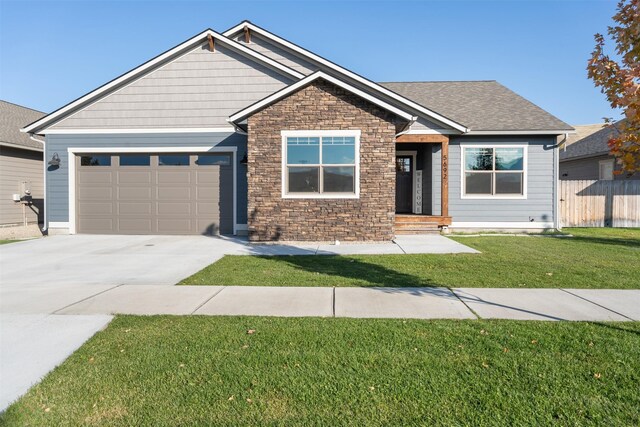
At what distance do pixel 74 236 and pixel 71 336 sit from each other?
34.4ft

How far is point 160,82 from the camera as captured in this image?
13180 mm

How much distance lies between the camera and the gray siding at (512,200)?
521 inches

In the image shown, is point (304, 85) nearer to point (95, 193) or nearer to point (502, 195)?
point (502, 195)

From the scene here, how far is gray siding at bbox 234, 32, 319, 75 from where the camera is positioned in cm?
1402

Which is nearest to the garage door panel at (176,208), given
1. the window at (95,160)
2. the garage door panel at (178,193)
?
the garage door panel at (178,193)

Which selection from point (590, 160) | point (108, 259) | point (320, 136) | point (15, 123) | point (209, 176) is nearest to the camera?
point (108, 259)

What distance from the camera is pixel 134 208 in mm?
13180

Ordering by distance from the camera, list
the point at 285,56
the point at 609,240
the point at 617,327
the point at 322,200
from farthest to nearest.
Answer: the point at 285,56, the point at 609,240, the point at 322,200, the point at 617,327

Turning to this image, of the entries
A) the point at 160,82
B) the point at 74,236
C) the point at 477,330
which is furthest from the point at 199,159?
the point at 477,330

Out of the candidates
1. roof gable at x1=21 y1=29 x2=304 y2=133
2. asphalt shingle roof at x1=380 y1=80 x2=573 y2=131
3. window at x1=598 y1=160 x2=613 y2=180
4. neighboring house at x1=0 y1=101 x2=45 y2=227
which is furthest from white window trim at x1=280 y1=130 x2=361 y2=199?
window at x1=598 y1=160 x2=613 y2=180

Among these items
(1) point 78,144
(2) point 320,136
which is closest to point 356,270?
(2) point 320,136

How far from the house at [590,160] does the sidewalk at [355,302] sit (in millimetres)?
18267

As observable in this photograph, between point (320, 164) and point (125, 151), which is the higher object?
point (125, 151)

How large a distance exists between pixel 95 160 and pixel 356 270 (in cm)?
1125
